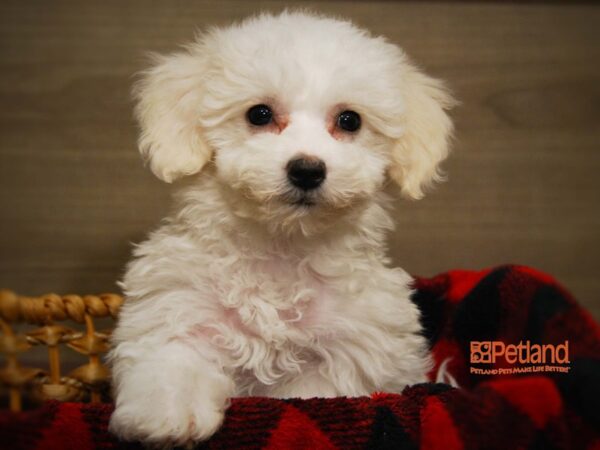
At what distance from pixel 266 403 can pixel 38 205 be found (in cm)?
108

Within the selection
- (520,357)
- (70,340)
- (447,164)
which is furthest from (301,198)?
(447,164)

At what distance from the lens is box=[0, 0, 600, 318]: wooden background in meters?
1.73

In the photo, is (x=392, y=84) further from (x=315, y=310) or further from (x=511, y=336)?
(x=511, y=336)

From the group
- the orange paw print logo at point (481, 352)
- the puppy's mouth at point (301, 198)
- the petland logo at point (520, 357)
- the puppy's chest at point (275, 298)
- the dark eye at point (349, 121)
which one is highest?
the dark eye at point (349, 121)

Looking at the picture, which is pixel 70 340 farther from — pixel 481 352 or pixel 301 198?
pixel 481 352

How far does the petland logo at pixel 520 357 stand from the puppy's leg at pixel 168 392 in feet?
1.72

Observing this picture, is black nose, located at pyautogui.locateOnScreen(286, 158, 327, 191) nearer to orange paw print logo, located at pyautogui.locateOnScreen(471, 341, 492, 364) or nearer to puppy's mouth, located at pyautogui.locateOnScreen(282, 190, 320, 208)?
puppy's mouth, located at pyautogui.locateOnScreen(282, 190, 320, 208)

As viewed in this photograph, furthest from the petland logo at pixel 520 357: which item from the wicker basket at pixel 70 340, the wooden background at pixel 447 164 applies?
the wicker basket at pixel 70 340

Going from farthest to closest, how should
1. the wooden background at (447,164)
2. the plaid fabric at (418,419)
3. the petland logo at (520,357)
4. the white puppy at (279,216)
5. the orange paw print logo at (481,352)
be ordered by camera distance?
the wooden background at (447,164) < the orange paw print logo at (481,352) < the white puppy at (279,216) < the petland logo at (520,357) < the plaid fabric at (418,419)

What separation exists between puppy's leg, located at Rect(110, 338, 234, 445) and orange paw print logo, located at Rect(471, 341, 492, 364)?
58 centimetres

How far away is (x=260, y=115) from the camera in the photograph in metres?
1.22

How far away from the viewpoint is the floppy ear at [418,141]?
134 cm

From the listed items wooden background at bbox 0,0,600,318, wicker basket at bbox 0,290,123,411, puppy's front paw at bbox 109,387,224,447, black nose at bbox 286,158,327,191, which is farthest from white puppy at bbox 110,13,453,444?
wooden background at bbox 0,0,600,318

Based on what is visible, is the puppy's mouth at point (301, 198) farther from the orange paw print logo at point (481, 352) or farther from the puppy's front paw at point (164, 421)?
the orange paw print logo at point (481, 352)
